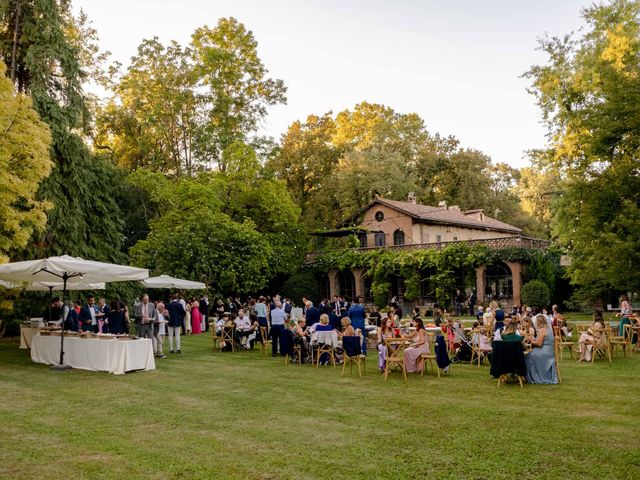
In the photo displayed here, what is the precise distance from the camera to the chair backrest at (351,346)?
1274cm

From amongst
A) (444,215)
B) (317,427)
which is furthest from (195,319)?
(444,215)

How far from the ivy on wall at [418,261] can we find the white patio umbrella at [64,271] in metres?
25.4

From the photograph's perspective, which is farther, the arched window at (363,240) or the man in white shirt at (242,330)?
the arched window at (363,240)

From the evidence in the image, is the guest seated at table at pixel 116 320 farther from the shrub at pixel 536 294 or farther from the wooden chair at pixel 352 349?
the shrub at pixel 536 294

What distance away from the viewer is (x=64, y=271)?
43.3 ft

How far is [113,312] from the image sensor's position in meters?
15.1

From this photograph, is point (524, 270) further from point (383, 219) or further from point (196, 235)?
point (196, 235)

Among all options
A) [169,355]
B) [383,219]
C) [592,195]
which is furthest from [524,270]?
[169,355]

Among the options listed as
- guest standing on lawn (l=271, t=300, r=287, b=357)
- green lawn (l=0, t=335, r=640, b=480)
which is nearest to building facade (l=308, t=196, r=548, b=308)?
guest standing on lawn (l=271, t=300, r=287, b=357)

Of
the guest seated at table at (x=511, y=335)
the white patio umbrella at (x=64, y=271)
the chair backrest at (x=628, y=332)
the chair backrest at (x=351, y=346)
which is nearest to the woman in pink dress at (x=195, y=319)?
the white patio umbrella at (x=64, y=271)

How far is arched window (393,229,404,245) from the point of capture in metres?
42.8

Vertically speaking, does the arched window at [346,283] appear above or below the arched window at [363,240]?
below

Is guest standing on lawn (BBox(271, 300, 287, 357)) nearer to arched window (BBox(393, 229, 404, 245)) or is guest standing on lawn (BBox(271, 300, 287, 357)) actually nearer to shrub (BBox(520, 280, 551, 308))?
shrub (BBox(520, 280, 551, 308))

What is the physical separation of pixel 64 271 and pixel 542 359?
10103mm
